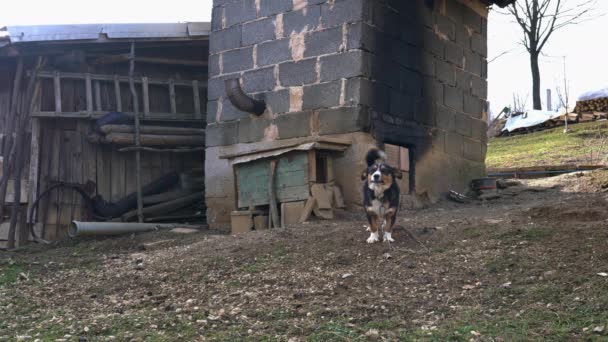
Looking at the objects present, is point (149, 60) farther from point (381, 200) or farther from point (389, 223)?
point (389, 223)

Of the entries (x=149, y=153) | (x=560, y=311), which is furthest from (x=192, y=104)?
(x=560, y=311)

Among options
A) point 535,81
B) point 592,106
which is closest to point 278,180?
point 592,106

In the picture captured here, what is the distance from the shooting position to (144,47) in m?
A: 12.2

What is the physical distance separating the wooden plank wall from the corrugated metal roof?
1.45m

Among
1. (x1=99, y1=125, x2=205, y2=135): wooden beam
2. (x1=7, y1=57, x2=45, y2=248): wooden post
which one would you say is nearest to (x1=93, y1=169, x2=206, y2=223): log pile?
(x1=99, y1=125, x2=205, y2=135): wooden beam

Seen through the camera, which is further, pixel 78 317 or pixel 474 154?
pixel 474 154

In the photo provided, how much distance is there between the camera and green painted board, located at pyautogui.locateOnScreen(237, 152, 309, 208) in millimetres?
8883

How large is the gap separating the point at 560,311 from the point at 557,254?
123 centimetres

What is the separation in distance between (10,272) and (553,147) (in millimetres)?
15029

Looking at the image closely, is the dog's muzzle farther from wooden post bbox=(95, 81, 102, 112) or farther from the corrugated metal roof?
wooden post bbox=(95, 81, 102, 112)

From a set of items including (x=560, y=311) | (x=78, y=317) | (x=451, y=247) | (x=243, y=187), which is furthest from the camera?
(x=243, y=187)

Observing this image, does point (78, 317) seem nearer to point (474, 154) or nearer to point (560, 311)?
point (560, 311)

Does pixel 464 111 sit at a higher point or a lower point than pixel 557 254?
higher

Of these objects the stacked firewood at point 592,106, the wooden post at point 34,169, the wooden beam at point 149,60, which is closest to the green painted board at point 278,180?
the wooden beam at point 149,60
